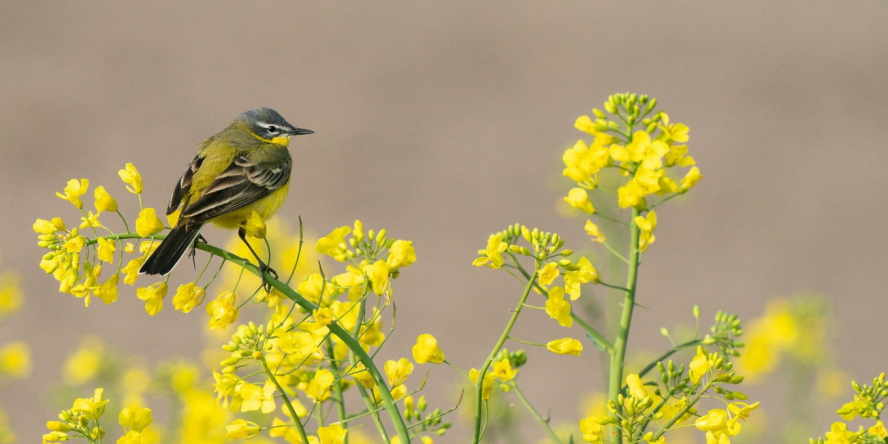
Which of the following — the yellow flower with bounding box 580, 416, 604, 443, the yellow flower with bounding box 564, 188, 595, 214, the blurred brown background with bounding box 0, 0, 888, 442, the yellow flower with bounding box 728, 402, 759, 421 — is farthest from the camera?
the blurred brown background with bounding box 0, 0, 888, 442

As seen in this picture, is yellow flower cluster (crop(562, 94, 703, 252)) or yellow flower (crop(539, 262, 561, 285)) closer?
yellow flower (crop(539, 262, 561, 285))

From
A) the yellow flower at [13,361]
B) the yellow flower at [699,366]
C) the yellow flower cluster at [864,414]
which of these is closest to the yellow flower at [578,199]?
the yellow flower at [699,366]

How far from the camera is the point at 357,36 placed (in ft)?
52.2

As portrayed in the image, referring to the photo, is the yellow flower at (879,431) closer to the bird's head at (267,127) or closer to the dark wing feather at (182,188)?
the dark wing feather at (182,188)

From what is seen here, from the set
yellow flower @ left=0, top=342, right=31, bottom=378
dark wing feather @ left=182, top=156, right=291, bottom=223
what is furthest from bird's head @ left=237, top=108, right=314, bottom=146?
yellow flower @ left=0, top=342, right=31, bottom=378

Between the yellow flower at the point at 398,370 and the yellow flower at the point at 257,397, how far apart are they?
1.05 ft

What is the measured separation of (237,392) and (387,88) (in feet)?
41.7

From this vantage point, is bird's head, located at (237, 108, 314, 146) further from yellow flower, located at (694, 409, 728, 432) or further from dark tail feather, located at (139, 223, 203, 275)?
yellow flower, located at (694, 409, 728, 432)

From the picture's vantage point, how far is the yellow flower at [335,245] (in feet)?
8.09

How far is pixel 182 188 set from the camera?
363 centimetres

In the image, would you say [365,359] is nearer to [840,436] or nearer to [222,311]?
[222,311]

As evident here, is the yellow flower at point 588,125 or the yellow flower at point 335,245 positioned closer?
the yellow flower at point 335,245

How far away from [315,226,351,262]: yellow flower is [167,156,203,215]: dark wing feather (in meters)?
1.18

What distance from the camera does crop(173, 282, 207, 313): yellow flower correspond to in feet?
7.44
